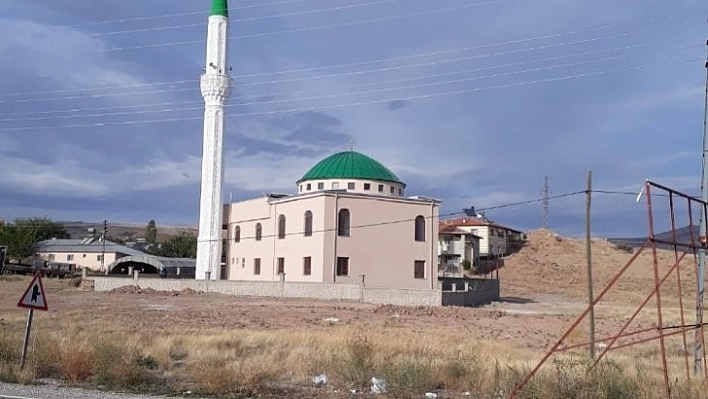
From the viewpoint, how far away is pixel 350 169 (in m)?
57.7

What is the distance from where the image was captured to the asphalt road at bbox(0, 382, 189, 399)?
11.5 m

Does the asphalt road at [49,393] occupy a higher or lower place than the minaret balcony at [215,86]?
lower

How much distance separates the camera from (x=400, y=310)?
36312 mm

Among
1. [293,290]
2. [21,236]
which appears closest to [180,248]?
[21,236]

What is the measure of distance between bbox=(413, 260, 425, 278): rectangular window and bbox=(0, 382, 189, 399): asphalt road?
135 ft

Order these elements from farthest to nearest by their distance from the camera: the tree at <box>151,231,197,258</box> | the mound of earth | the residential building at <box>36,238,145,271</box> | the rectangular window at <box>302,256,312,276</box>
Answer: the tree at <box>151,231,197,258</box>, the residential building at <box>36,238,145,271</box>, the mound of earth, the rectangular window at <box>302,256,312,276</box>

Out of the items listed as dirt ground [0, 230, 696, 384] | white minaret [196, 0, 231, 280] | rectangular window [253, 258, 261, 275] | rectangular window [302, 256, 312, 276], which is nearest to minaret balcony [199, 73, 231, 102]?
white minaret [196, 0, 231, 280]

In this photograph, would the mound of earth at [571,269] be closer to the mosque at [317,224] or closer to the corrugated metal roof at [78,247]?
the mosque at [317,224]

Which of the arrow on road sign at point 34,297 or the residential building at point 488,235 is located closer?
the arrow on road sign at point 34,297

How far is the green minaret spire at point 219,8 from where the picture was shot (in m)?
56.8

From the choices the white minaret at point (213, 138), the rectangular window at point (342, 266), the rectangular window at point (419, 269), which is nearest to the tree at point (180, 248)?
the white minaret at point (213, 138)

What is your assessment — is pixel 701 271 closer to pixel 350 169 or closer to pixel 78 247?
pixel 350 169

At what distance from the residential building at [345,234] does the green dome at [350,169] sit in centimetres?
8

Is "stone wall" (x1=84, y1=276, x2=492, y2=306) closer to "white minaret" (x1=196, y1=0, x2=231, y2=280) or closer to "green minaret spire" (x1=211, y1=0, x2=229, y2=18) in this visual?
"white minaret" (x1=196, y1=0, x2=231, y2=280)
